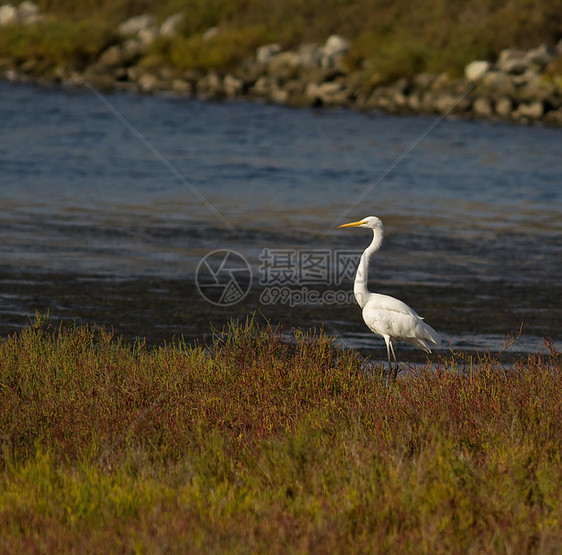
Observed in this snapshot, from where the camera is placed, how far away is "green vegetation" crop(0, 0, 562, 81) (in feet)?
148

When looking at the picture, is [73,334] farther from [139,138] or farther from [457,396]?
[139,138]

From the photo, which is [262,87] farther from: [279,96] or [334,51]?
[334,51]

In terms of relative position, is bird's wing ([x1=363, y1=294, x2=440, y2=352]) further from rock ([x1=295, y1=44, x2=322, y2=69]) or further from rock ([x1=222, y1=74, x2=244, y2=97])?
rock ([x1=295, y1=44, x2=322, y2=69])

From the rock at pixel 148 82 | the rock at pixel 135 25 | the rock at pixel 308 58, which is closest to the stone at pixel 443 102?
the rock at pixel 308 58

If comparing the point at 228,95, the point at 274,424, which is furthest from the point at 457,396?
the point at 228,95

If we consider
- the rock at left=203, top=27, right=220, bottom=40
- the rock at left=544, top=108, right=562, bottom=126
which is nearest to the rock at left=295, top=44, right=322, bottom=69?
the rock at left=203, top=27, right=220, bottom=40

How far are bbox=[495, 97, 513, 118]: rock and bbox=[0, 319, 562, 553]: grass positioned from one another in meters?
31.1

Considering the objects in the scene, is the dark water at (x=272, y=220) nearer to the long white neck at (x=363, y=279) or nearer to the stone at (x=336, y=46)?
the long white neck at (x=363, y=279)

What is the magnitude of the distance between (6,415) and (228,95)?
38744 millimetres

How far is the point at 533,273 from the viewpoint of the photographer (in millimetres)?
13570

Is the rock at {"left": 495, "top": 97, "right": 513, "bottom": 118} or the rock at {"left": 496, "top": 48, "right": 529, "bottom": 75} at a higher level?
the rock at {"left": 496, "top": 48, "right": 529, "bottom": 75}

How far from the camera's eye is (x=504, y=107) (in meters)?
37.0

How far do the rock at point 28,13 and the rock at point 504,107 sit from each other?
3300 centimetres

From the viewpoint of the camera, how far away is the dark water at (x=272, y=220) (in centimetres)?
1103
